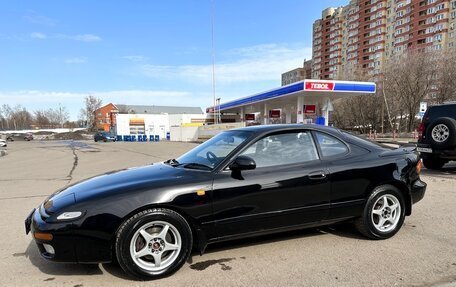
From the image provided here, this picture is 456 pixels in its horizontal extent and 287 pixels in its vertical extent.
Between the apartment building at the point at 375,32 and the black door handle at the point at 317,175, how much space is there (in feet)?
172

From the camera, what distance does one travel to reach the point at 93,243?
299 cm

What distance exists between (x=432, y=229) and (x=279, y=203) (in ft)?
7.96

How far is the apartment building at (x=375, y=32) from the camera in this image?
78.7m

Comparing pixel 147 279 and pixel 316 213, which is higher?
pixel 316 213

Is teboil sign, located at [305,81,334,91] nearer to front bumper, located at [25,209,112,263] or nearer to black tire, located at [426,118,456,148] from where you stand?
black tire, located at [426,118,456,148]

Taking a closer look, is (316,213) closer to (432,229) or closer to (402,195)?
(402,195)

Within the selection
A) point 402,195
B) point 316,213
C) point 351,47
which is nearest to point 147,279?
point 316,213

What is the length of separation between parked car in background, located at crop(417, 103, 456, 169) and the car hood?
8.04 m

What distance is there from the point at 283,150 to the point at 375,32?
114 meters

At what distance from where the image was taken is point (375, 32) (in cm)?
10188

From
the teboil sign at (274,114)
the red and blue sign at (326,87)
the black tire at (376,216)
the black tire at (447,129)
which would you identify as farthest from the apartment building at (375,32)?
the black tire at (376,216)

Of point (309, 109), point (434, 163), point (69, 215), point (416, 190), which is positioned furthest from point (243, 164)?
point (309, 109)

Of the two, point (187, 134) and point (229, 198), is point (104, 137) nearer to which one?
point (187, 134)

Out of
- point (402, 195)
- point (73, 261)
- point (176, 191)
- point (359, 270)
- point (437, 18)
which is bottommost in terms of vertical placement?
point (359, 270)
